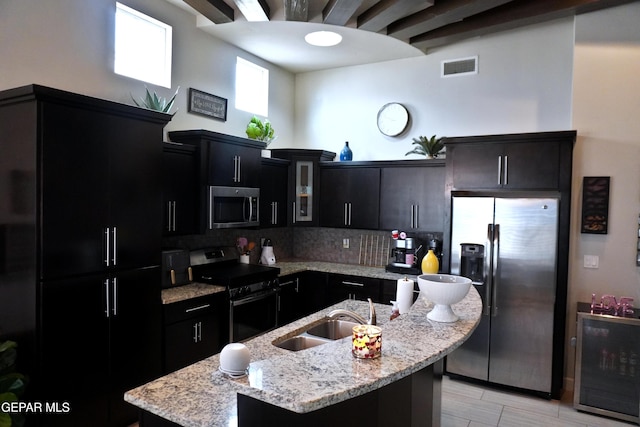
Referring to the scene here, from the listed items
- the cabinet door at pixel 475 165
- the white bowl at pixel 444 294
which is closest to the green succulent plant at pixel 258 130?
the cabinet door at pixel 475 165

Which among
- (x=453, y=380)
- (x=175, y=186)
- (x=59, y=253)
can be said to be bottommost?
(x=453, y=380)

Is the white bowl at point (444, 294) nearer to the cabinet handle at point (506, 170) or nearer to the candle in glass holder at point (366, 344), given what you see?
the candle in glass holder at point (366, 344)

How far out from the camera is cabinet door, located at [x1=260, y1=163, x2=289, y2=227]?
15.4 feet

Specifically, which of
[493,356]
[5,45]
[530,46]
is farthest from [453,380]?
[5,45]

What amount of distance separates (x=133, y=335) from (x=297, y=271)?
82.2 inches

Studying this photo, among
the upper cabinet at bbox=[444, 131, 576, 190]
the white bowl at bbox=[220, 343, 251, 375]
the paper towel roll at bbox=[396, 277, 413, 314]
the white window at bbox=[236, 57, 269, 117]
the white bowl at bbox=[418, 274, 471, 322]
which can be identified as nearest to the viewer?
the white bowl at bbox=[220, 343, 251, 375]

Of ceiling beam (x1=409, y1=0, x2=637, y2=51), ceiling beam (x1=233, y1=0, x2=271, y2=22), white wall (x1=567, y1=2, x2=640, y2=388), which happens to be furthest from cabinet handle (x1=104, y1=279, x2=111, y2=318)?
white wall (x1=567, y1=2, x2=640, y2=388)

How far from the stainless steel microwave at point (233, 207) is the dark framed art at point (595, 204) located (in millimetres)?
3191

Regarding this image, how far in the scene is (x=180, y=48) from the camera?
4.03 metres

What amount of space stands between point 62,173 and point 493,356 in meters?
3.80

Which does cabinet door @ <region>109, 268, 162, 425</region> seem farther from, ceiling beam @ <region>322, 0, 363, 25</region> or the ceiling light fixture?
the ceiling light fixture

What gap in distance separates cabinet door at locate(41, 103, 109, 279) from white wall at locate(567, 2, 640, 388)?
4.02 m

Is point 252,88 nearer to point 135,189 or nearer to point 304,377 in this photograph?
point 135,189

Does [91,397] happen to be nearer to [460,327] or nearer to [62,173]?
[62,173]
